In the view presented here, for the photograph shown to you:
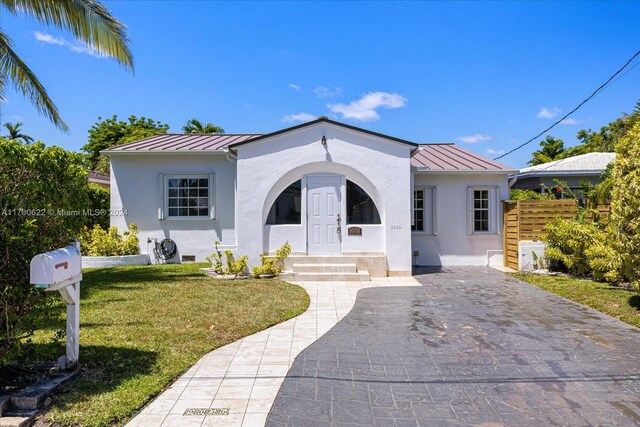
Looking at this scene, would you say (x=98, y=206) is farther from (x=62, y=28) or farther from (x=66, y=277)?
(x=66, y=277)

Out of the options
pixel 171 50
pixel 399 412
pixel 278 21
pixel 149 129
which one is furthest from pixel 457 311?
pixel 149 129

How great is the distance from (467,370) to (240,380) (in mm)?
2706

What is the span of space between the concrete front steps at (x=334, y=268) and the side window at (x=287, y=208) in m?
1.24

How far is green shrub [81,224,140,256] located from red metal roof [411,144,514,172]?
412 inches

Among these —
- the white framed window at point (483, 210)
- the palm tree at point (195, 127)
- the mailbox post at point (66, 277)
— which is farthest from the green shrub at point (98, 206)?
the palm tree at point (195, 127)

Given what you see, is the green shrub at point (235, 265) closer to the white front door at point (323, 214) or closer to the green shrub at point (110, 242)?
the white front door at point (323, 214)

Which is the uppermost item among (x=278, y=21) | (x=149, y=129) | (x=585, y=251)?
(x=149, y=129)

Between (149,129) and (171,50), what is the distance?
26.9m

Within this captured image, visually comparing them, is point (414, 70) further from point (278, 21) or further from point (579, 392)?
point (579, 392)

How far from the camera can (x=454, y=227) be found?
1424 centimetres

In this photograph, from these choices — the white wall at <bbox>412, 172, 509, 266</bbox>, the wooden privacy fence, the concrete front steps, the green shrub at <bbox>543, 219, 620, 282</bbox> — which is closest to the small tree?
the green shrub at <bbox>543, 219, 620, 282</bbox>

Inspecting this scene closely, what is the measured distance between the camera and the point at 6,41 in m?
9.99

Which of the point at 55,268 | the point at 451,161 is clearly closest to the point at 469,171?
the point at 451,161

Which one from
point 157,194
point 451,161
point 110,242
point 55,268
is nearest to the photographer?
point 55,268
